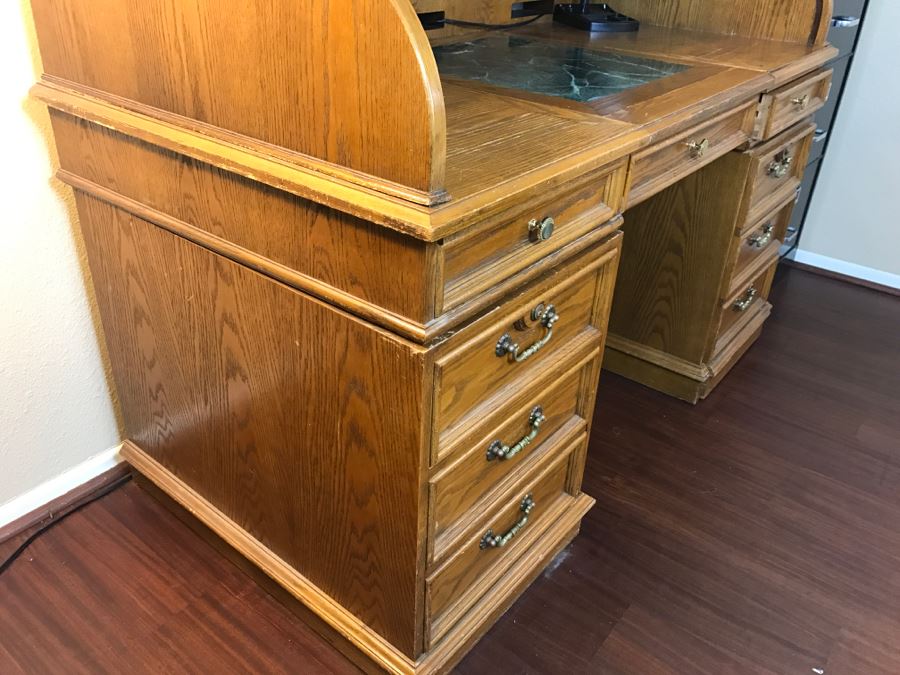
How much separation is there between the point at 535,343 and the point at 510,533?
34cm

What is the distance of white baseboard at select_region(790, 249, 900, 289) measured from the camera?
8.22ft

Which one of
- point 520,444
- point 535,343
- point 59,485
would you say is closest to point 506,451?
point 520,444

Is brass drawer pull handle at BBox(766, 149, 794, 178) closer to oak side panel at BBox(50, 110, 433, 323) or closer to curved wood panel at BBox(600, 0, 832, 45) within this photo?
curved wood panel at BBox(600, 0, 832, 45)

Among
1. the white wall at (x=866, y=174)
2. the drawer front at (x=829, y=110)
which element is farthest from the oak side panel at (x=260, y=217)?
the white wall at (x=866, y=174)

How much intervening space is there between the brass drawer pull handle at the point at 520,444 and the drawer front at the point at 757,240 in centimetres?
85

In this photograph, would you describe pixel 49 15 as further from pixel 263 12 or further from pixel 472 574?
pixel 472 574

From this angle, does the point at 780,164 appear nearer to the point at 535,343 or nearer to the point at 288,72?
the point at 535,343

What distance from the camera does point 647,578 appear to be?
4.58ft

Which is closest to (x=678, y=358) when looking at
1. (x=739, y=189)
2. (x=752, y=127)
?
(x=739, y=189)

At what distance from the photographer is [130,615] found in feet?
4.15

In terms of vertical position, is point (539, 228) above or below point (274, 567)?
above

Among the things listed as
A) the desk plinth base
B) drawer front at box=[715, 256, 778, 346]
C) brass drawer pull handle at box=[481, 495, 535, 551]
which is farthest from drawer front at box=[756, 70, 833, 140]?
brass drawer pull handle at box=[481, 495, 535, 551]

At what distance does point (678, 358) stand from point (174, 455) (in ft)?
3.98

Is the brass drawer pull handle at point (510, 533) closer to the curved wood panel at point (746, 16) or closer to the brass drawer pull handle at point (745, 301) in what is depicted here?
the brass drawer pull handle at point (745, 301)
